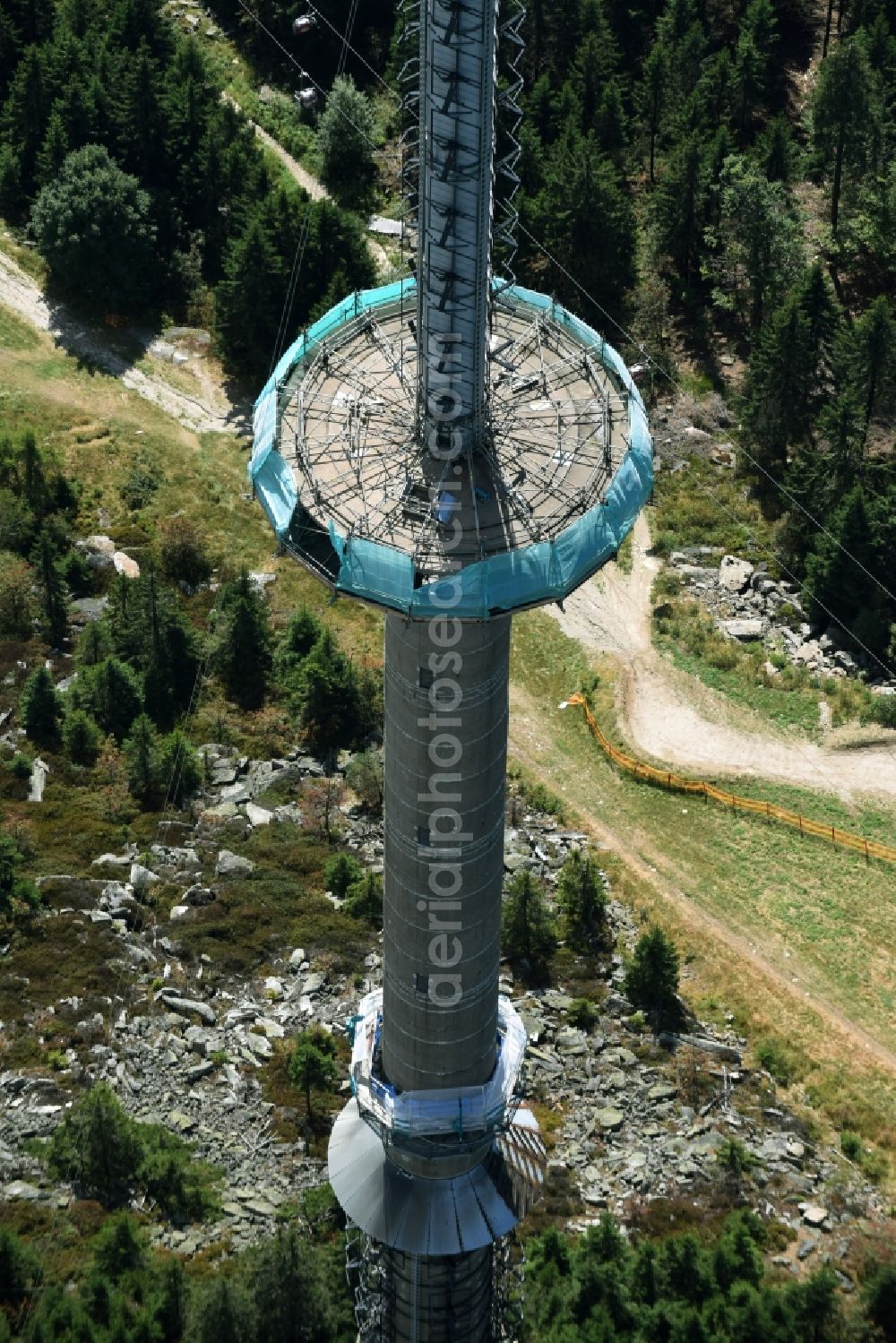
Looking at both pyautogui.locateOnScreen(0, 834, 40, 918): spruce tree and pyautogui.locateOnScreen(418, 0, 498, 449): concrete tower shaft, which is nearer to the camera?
pyautogui.locateOnScreen(418, 0, 498, 449): concrete tower shaft

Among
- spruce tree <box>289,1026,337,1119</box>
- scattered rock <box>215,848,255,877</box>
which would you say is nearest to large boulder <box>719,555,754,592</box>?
scattered rock <box>215,848,255,877</box>

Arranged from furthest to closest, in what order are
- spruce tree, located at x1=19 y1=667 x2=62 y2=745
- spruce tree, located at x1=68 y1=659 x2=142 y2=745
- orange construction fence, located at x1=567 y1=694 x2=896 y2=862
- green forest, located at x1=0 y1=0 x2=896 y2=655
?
green forest, located at x1=0 y1=0 x2=896 y2=655, spruce tree, located at x1=68 y1=659 x2=142 y2=745, orange construction fence, located at x1=567 y1=694 x2=896 y2=862, spruce tree, located at x1=19 y1=667 x2=62 y2=745

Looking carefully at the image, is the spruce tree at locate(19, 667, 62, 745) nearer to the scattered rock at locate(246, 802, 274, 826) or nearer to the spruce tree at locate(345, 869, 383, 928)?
the scattered rock at locate(246, 802, 274, 826)

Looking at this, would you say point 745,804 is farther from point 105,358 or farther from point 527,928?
point 105,358

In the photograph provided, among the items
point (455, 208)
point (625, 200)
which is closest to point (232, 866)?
point (455, 208)

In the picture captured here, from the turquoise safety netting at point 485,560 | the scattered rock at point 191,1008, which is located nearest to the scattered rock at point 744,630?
the scattered rock at point 191,1008

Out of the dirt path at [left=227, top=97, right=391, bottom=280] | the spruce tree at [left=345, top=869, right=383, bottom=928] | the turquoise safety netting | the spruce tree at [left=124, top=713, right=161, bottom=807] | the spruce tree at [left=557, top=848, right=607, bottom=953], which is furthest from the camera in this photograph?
the dirt path at [left=227, top=97, right=391, bottom=280]

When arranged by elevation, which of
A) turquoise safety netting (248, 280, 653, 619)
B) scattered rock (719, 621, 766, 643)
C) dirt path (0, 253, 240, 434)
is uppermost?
turquoise safety netting (248, 280, 653, 619)

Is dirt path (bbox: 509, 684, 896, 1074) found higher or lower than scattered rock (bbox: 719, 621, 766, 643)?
lower
